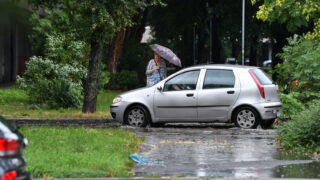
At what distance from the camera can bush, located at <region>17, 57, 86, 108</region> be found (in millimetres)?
24562

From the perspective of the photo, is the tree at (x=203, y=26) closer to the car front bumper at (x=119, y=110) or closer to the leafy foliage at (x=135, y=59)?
the leafy foliage at (x=135, y=59)

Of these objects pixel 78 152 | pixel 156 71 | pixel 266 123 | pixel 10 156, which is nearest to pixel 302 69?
pixel 266 123

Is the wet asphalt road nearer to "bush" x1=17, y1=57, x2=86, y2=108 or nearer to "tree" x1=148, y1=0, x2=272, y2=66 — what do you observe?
"bush" x1=17, y1=57, x2=86, y2=108

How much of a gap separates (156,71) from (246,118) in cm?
323

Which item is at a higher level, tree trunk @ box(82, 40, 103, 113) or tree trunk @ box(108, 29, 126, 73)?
tree trunk @ box(108, 29, 126, 73)

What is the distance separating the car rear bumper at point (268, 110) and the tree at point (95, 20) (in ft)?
15.0

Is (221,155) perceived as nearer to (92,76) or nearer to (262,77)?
(262,77)

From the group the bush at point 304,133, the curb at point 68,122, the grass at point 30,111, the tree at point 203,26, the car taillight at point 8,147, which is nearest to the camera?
the car taillight at point 8,147

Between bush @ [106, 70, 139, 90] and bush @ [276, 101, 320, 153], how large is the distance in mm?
25885

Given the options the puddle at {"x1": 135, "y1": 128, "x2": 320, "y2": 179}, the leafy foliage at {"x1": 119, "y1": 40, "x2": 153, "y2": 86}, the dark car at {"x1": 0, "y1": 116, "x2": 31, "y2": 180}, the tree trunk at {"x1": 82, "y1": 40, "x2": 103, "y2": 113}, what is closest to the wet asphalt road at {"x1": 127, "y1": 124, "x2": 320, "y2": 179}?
the puddle at {"x1": 135, "y1": 128, "x2": 320, "y2": 179}

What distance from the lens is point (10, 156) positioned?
764cm

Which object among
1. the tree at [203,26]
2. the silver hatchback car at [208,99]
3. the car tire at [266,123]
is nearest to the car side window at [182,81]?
the silver hatchback car at [208,99]

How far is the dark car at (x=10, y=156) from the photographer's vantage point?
751 centimetres

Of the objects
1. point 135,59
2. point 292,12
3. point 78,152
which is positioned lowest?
point 78,152
